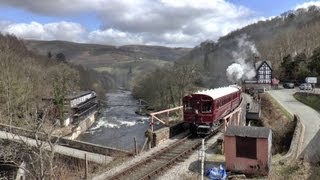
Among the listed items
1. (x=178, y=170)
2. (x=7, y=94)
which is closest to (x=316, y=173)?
(x=178, y=170)

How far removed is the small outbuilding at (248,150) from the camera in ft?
69.8

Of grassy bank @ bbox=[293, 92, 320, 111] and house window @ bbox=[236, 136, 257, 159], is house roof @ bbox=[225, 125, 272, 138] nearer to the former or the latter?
house window @ bbox=[236, 136, 257, 159]

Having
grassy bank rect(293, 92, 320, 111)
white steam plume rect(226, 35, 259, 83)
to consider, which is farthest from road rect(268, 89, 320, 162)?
white steam plume rect(226, 35, 259, 83)

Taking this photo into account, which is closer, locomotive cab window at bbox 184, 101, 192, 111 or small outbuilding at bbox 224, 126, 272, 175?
small outbuilding at bbox 224, 126, 272, 175

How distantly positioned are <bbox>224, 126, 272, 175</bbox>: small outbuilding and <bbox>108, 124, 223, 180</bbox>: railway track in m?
3.59

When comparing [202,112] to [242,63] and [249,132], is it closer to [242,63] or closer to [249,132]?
[249,132]

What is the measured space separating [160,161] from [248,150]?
210 inches

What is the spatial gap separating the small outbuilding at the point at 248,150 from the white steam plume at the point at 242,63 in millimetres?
71598

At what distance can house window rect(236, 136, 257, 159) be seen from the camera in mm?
21594

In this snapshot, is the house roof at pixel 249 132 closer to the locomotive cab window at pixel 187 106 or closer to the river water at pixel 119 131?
the locomotive cab window at pixel 187 106

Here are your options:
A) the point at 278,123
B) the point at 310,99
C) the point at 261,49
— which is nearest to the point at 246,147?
the point at 278,123

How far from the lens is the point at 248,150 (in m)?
Result: 21.7

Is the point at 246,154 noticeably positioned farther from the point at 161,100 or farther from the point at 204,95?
the point at 161,100

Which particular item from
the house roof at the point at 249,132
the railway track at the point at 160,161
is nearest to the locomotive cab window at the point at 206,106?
the railway track at the point at 160,161
